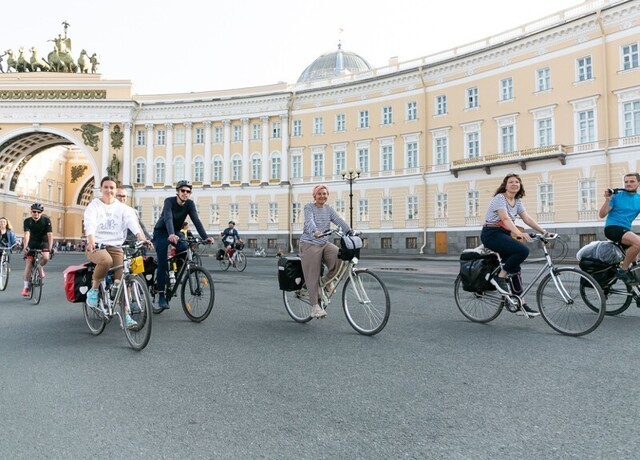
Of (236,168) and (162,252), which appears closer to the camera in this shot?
(162,252)

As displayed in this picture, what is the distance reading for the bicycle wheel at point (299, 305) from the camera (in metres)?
6.87

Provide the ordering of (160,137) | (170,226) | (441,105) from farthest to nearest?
(160,137) → (441,105) → (170,226)

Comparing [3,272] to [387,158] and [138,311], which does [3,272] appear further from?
[387,158]

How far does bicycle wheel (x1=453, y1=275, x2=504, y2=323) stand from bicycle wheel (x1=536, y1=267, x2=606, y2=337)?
69 cm

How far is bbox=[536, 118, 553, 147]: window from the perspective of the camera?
32750 millimetres

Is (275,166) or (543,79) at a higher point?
(543,79)

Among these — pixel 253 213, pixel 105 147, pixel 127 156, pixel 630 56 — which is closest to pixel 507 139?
pixel 630 56

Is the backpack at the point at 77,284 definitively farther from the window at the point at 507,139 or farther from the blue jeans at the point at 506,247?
the window at the point at 507,139

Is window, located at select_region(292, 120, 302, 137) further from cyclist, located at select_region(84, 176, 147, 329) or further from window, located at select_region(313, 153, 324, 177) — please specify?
cyclist, located at select_region(84, 176, 147, 329)

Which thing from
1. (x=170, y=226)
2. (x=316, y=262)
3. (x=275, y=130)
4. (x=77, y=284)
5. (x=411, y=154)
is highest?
(x=275, y=130)

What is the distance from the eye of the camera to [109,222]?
6180 mm

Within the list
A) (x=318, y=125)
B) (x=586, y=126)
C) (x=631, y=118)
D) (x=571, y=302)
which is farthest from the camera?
(x=318, y=125)

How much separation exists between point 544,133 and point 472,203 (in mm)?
6774

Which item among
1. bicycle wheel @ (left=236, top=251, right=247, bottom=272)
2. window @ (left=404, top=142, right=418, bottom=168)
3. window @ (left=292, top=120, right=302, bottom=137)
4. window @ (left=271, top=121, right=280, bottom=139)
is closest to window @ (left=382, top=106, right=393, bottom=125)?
window @ (left=404, top=142, right=418, bottom=168)
